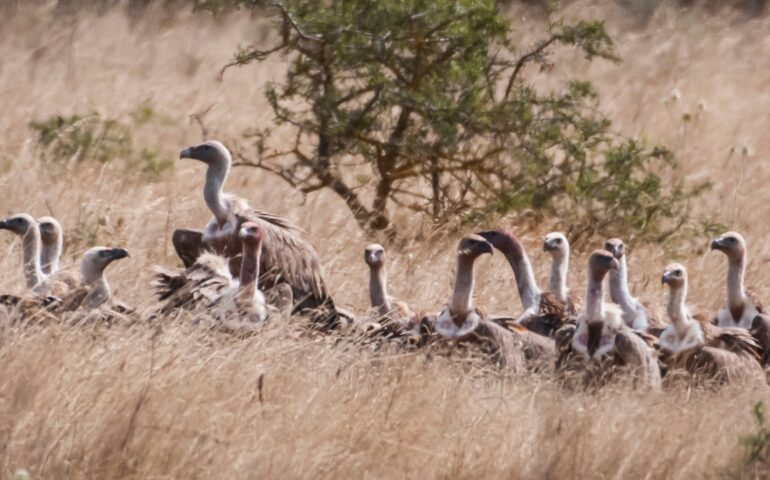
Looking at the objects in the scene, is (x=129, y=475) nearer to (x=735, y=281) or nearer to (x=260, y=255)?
(x=260, y=255)

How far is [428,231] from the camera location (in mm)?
10656

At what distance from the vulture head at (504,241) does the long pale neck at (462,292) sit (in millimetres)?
944

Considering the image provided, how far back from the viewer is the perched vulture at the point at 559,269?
9609mm

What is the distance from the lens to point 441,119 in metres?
10.5

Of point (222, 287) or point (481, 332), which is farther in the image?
point (222, 287)

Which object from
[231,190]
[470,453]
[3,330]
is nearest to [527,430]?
[470,453]

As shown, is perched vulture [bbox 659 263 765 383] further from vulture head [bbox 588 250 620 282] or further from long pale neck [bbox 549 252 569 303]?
long pale neck [bbox 549 252 569 303]

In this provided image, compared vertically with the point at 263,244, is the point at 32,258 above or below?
below

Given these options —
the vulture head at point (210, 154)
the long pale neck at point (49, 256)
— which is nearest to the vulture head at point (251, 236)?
the long pale neck at point (49, 256)

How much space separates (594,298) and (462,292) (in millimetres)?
600

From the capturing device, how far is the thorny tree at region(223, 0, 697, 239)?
10516 mm

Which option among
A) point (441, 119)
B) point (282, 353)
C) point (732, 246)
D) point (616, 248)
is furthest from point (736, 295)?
point (282, 353)

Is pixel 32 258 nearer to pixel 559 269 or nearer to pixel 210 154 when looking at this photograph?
pixel 210 154

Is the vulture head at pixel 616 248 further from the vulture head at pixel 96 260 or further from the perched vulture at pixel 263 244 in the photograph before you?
the vulture head at pixel 96 260
